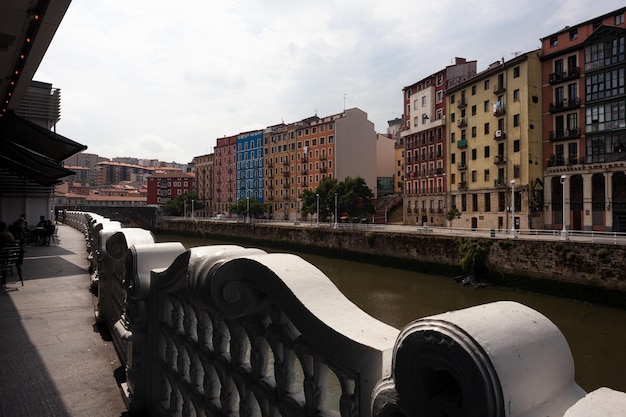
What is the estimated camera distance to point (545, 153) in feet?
121

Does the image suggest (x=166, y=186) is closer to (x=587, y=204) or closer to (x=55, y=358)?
(x=587, y=204)

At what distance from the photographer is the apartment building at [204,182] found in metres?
91.4

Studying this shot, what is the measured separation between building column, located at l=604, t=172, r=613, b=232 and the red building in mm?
87441

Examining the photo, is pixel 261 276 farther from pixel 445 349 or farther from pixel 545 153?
pixel 545 153

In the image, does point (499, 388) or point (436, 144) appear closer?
point (499, 388)

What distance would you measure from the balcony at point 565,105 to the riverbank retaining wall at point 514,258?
16.3 m

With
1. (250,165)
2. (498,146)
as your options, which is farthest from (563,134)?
(250,165)

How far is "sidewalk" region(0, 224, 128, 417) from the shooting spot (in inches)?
127

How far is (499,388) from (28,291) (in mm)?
8074

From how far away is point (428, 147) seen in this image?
5000 centimetres

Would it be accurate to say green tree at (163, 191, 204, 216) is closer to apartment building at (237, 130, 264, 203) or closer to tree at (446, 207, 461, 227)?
apartment building at (237, 130, 264, 203)

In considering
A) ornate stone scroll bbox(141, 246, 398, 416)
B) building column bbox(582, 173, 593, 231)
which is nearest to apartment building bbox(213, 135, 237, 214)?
building column bbox(582, 173, 593, 231)

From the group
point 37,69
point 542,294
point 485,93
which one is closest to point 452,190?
point 485,93

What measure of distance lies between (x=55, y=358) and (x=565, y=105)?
3982 cm
